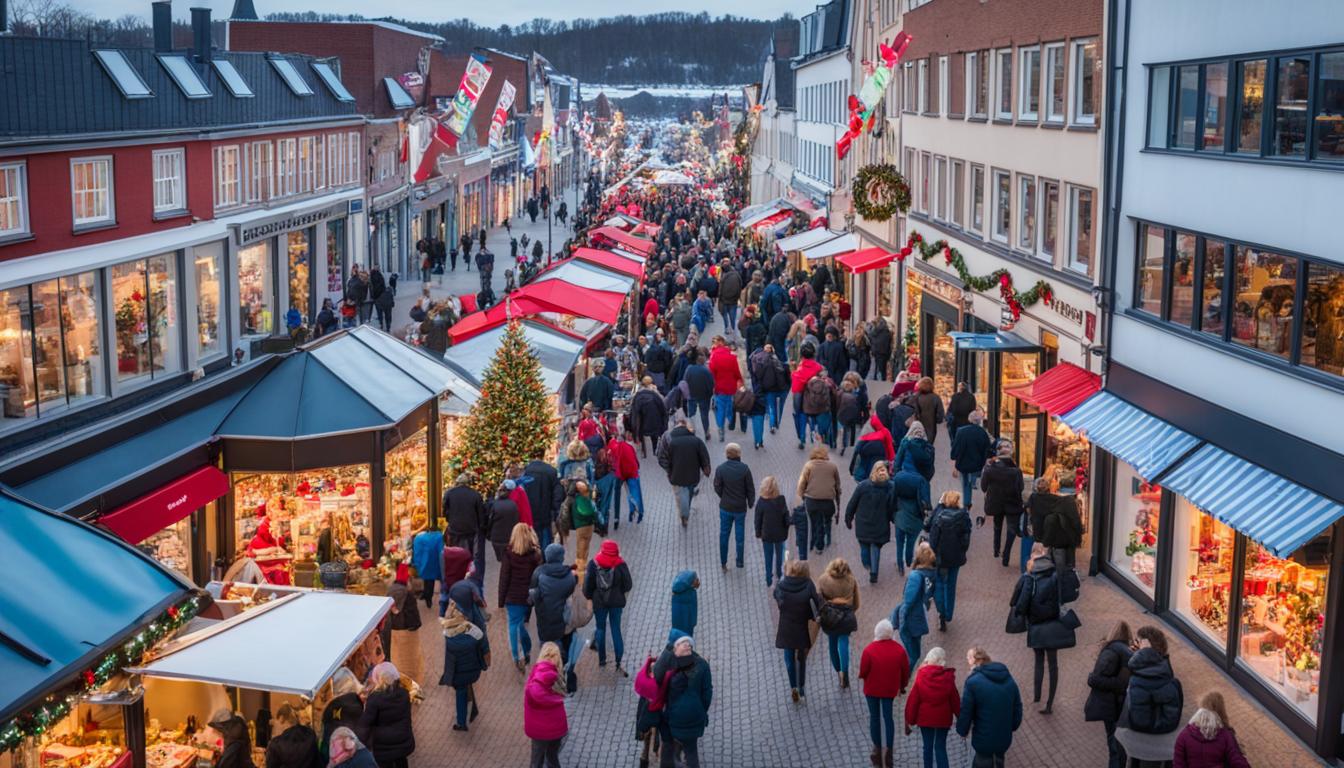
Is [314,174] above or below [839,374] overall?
above

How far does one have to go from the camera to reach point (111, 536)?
11562 mm

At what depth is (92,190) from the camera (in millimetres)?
26578

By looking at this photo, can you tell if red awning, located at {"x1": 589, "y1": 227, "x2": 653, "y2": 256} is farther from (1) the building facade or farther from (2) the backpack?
(1) the building facade

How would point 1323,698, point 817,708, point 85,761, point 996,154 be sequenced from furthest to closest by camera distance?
point 996,154
point 817,708
point 1323,698
point 85,761

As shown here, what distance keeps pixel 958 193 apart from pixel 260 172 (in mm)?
16615

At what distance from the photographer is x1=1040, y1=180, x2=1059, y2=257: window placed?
874 inches

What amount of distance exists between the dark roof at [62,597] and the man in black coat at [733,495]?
7.44 metres

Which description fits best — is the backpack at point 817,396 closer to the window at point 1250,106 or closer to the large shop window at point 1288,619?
the window at point 1250,106

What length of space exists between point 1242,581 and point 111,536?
9.89m

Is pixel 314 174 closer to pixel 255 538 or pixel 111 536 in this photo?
pixel 255 538

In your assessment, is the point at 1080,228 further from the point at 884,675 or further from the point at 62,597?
the point at 62,597

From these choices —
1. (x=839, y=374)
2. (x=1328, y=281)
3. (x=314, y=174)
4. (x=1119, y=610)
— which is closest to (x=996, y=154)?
(x=839, y=374)

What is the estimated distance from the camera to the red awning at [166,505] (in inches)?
548

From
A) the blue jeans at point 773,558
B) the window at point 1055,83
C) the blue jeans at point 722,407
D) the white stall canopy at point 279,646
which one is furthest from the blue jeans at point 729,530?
the window at point 1055,83
